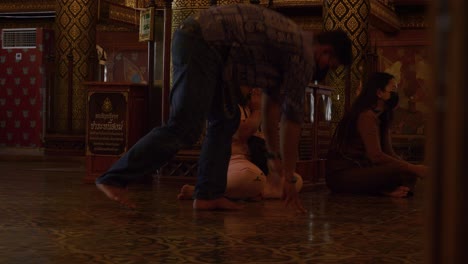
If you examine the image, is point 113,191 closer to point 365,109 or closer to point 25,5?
point 365,109

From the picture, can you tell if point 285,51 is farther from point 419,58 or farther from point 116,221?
point 419,58

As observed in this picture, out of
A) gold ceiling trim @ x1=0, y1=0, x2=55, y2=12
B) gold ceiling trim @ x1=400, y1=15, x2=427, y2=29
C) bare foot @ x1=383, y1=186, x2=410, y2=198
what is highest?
gold ceiling trim @ x1=0, y1=0, x2=55, y2=12

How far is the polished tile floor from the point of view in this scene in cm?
258

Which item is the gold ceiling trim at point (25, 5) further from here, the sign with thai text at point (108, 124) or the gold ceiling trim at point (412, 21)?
the sign with thai text at point (108, 124)

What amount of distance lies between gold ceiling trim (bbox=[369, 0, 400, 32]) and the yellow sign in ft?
14.3

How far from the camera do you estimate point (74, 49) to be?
13.0m

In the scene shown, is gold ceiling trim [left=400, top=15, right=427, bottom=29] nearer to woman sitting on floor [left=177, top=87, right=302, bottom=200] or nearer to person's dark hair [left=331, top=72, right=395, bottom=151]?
person's dark hair [left=331, top=72, right=395, bottom=151]

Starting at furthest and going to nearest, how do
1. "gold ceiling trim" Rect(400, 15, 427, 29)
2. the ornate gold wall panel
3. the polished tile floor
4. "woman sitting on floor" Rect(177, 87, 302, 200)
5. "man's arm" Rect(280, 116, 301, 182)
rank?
Answer: "gold ceiling trim" Rect(400, 15, 427, 29), the ornate gold wall panel, "woman sitting on floor" Rect(177, 87, 302, 200), "man's arm" Rect(280, 116, 301, 182), the polished tile floor

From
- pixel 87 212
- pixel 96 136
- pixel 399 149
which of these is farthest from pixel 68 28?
pixel 87 212

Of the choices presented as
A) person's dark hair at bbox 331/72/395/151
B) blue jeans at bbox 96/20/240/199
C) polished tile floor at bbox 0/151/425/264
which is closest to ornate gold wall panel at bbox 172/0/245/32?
person's dark hair at bbox 331/72/395/151

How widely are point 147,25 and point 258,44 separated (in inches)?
130

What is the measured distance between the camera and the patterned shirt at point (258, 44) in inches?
139

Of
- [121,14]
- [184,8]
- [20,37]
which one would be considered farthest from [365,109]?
[20,37]

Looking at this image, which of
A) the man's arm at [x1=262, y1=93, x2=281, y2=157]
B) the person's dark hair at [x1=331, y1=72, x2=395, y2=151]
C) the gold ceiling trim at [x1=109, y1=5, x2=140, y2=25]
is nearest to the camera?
the man's arm at [x1=262, y1=93, x2=281, y2=157]
